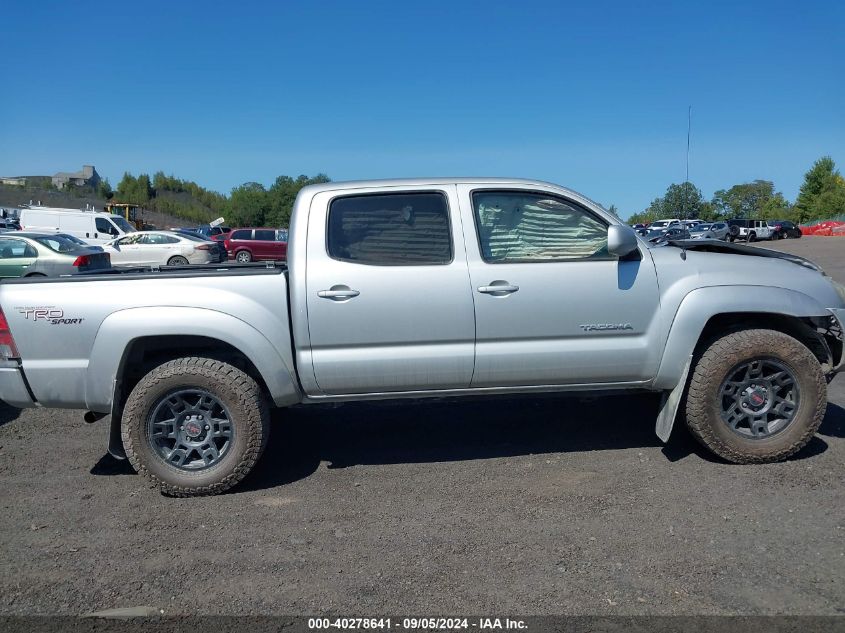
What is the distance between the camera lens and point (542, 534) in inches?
156

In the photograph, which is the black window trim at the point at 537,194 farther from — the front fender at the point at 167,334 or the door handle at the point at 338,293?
the front fender at the point at 167,334

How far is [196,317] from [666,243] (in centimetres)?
328

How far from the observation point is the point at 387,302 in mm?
4535

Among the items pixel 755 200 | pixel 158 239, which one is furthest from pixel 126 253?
pixel 755 200

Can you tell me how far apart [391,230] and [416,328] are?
2.23 ft

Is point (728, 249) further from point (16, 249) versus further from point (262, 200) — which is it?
point (262, 200)

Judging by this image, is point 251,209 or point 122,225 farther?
point 251,209

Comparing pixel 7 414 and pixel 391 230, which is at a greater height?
pixel 391 230

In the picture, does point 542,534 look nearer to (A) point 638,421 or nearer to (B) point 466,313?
(B) point 466,313

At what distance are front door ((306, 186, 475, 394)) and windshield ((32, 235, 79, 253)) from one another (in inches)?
571

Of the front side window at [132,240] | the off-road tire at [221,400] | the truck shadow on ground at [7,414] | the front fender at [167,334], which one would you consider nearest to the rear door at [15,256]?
the front side window at [132,240]

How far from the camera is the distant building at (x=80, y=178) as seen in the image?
8144 cm

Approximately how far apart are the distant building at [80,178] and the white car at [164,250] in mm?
56970

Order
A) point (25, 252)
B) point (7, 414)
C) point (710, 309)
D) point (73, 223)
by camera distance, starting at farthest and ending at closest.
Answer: point (73, 223)
point (25, 252)
point (7, 414)
point (710, 309)
